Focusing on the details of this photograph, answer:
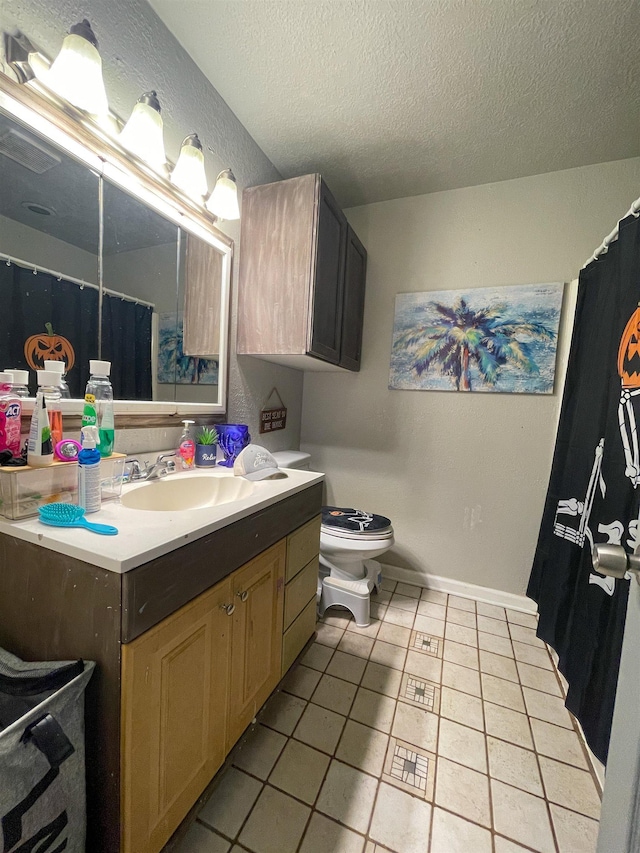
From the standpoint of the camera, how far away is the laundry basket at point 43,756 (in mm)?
504

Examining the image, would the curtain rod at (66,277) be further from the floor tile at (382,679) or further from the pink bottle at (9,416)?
the floor tile at (382,679)

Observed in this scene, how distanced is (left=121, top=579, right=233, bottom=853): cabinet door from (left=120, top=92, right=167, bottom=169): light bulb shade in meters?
1.29

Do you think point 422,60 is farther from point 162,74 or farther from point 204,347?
point 204,347

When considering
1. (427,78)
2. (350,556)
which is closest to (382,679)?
(350,556)

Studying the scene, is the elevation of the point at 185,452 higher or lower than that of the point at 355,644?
higher

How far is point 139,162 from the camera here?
1042mm

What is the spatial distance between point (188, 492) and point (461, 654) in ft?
4.61

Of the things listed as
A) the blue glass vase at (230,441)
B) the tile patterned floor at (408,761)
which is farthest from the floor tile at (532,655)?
the blue glass vase at (230,441)

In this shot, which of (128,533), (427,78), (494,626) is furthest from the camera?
(494,626)

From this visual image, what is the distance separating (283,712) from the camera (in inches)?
45.4

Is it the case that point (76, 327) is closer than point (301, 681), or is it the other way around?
point (76, 327)

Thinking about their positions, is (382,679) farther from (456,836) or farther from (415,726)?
(456,836)

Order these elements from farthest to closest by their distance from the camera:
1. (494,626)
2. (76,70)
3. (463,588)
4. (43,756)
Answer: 1. (463,588)
2. (494,626)
3. (76,70)
4. (43,756)

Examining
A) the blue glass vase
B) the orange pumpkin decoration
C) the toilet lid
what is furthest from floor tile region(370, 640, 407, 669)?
the orange pumpkin decoration
